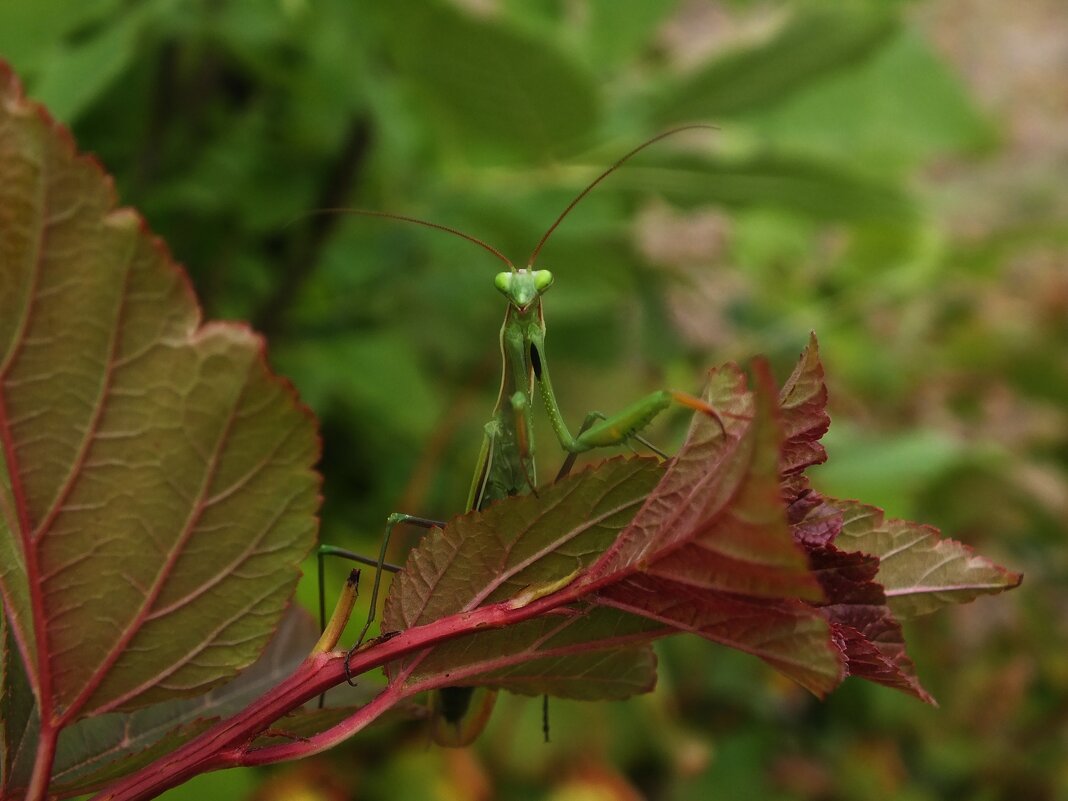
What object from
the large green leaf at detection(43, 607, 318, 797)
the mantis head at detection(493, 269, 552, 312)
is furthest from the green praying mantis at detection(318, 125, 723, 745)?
the large green leaf at detection(43, 607, 318, 797)

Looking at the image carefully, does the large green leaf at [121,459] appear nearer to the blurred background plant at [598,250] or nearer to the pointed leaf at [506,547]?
the pointed leaf at [506,547]

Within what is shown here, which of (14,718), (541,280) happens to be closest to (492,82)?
(541,280)

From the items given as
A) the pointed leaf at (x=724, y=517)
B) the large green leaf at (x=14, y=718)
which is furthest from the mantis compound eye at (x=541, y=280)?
the large green leaf at (x=14, y=718)

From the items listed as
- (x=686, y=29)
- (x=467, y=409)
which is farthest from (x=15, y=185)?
(x=686, y=29)

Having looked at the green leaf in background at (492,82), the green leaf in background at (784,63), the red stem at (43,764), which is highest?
the green leaf in background at (784,63)

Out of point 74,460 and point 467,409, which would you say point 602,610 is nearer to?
point 74,460

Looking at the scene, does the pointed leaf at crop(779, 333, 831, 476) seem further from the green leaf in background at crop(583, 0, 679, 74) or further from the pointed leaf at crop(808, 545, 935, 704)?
the green leaf in background at crop(583, 0, 679, 74)

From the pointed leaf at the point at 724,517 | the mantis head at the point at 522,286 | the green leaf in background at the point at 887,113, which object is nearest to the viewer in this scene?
the pointed leaf at the point at 724,517

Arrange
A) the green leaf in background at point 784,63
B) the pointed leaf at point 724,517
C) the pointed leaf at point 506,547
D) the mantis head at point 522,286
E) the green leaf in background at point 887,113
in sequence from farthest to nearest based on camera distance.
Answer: the green leaf in background at point 887,113 < the green leaf in background at point 784,63 < the mantis head at point 522,286 < the pointed leaf at point 506,547 < the pointed leaf at point 724,517

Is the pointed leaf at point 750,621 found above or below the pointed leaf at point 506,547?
below

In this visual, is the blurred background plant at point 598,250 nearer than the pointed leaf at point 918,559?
No
